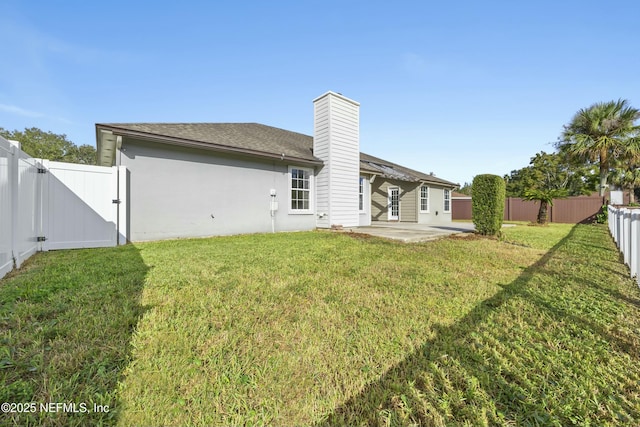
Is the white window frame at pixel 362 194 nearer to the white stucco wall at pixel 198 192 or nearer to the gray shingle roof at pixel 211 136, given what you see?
the gray shingle roof at pixel 211 136

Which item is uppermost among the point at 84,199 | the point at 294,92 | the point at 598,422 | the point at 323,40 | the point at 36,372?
the point at 323,40

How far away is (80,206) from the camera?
5.94m

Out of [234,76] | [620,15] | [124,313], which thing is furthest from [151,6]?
[620,15]

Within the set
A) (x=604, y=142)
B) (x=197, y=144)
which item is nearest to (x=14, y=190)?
(x=197, y=144)

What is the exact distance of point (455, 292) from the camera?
334 centimetres

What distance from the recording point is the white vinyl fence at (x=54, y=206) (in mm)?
3770

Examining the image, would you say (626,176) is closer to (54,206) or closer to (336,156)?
(336,156)

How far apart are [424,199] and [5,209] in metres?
16.5

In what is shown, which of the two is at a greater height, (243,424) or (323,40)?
(323,40)

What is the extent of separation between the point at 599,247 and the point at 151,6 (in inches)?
533

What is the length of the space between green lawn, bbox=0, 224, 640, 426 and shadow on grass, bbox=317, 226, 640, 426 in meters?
0.01

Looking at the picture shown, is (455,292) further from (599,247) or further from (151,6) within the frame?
(151,6)

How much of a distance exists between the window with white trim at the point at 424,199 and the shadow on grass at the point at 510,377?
13698mm

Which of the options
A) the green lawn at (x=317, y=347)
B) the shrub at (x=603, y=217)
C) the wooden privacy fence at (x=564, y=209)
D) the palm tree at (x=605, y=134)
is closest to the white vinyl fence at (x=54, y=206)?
the green lawn at (x=317, y=347)
